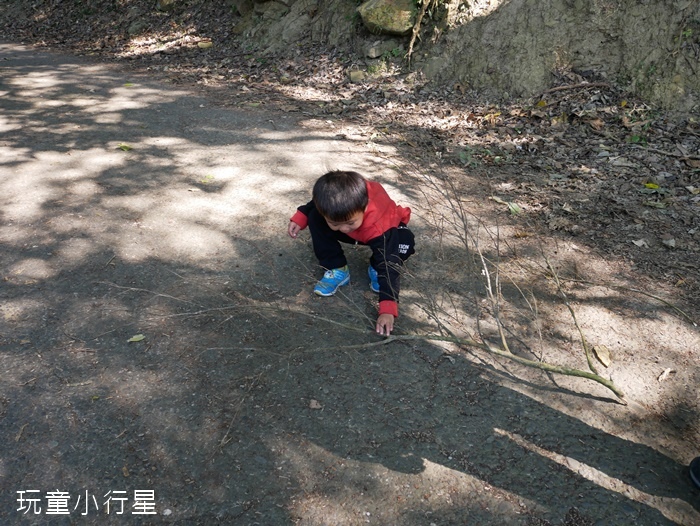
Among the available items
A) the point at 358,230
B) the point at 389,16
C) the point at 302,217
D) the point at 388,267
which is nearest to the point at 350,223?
the point at 358,230

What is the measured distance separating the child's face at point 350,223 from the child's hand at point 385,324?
1.62ft

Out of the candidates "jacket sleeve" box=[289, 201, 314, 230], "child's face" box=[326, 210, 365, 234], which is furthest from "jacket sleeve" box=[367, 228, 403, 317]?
"jacket sleeve" box=[289, 201, 314, 230]

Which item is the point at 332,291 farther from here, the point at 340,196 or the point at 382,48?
the point at 382,48

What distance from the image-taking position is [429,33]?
6.80 meters

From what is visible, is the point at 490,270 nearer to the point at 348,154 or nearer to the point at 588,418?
the point at 588,418

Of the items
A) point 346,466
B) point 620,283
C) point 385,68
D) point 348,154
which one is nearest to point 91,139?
point 348,154

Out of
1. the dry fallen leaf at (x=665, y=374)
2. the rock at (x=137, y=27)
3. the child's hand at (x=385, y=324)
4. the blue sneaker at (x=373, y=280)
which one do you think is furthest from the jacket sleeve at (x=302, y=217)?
the rock at (x=137, y=27)

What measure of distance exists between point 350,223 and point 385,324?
0.56m

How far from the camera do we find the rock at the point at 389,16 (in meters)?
6.86

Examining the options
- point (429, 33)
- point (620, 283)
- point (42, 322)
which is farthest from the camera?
point (429, 33)

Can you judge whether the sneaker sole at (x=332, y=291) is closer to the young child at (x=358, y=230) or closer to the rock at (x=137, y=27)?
the young child at (x=358, y=230)

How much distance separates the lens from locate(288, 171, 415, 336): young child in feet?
9.38

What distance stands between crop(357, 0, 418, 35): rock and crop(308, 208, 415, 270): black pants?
4507mm

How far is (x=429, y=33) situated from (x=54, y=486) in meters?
6.28
